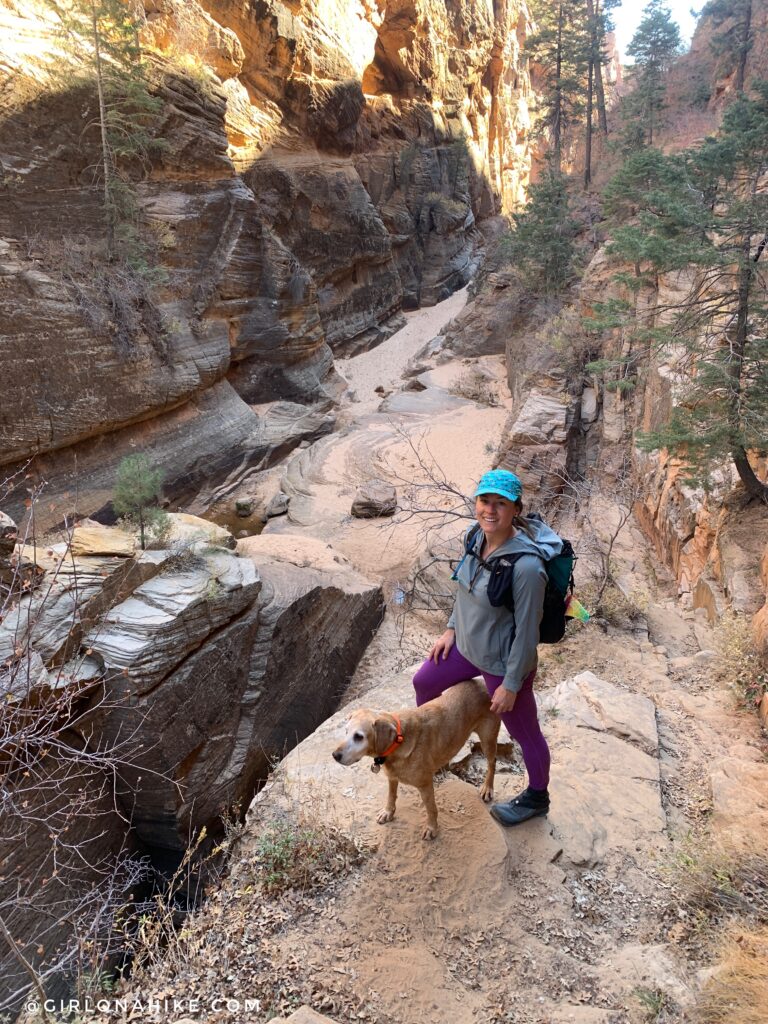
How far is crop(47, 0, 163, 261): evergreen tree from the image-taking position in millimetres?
10922

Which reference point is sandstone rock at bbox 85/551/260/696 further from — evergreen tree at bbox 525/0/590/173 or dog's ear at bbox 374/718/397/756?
evergreen tree at bbox 525/0/590/173

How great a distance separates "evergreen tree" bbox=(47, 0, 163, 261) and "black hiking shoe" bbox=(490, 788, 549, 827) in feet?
43.8

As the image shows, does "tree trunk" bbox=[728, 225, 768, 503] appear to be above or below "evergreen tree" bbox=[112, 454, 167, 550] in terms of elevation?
above

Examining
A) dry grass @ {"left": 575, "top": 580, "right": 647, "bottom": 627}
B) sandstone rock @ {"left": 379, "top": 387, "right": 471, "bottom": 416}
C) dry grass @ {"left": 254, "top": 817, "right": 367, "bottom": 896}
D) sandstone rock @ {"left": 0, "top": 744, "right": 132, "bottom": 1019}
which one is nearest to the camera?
dry grass @ {"left": 254, "top": 817, "right": 367, "bottom": 896}

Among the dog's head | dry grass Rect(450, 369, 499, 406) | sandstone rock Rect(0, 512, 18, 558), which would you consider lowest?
the dog's head

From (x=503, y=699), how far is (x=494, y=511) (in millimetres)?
869

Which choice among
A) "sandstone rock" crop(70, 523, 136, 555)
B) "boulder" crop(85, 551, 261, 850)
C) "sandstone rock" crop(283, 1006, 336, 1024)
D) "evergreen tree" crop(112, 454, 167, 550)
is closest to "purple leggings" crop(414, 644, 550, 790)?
"sandstone rock" crop(283, 1006, 336, 1024)

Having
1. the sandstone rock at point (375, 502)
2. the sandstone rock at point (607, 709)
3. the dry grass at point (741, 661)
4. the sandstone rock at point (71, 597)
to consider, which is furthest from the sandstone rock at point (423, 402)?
the sandstone rock at point (607, 709)

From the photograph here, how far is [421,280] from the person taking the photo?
29562mm

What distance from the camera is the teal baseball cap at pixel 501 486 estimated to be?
2373 millimetres

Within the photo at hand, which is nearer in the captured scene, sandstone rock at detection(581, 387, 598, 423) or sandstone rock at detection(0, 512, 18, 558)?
sandstone rock at detection(0, 512, 18, 558)

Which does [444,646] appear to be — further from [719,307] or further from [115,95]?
[115,95]

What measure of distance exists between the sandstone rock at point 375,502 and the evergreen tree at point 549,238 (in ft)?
34.9

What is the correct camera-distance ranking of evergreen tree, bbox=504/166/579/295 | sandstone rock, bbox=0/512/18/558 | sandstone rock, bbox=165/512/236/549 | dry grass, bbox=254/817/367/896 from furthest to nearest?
evergreen tree, bbox=504/166/579/295 < sandstone rock, bbox=165/512/236/549 < sandstone rock, bbox=0/512/18/558 < dry grass, bbox=254/817/367/896
